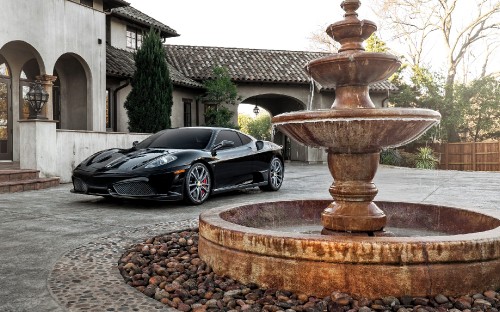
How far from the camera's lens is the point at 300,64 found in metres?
24.2

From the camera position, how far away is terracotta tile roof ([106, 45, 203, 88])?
16.5 metres

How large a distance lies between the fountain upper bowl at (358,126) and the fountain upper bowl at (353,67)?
0.60 meters

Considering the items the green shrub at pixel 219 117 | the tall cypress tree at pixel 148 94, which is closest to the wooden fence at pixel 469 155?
the green shrub at pixel 219 117

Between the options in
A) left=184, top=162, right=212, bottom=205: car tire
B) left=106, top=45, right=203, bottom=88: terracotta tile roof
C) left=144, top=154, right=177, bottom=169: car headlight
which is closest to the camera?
left=144, top=154, right=177, bottom=169: car headlight

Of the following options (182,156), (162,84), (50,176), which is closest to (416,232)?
(182,156)

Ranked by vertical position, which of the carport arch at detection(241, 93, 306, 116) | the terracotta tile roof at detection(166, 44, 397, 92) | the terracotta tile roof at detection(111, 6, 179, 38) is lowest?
the carport arch at detection(241, 93, 306, 116)

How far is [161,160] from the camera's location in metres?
7.23

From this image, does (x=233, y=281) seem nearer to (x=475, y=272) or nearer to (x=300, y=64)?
(x=475, y=272)

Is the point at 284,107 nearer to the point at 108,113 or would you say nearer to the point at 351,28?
the point at 108,113

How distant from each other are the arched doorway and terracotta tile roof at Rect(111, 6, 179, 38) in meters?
5.21

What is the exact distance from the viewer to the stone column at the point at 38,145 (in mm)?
10531

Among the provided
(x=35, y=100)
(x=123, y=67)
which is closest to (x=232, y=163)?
(x=35, y=100)

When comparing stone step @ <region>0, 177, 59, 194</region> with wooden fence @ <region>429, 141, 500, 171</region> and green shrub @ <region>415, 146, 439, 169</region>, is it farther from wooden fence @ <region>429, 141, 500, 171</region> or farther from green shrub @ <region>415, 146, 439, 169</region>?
A: wooden fence @ <region>429, 141, 500, 171</region>

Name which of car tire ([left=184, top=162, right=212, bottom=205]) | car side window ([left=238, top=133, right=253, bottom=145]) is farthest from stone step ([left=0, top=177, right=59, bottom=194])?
car side window ([left=238, top=133, right=253, bottom=145])
